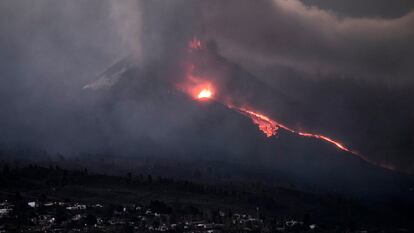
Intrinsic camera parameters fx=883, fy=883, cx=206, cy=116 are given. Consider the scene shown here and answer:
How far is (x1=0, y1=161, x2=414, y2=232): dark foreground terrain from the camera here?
12812cm

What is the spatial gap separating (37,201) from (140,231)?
2351 cm

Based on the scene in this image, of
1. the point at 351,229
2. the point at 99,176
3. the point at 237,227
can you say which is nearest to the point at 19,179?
the point at 99,176

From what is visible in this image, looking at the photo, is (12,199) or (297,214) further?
(297,214)

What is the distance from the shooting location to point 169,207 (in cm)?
14088

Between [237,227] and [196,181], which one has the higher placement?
[196,181]

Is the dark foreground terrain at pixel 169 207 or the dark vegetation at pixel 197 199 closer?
the dark foreground terrain at pixel 169 207

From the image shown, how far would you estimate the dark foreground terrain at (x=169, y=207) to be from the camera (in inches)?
5044

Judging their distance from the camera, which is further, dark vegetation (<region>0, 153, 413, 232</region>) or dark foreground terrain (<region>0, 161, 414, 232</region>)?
dark vegetation (<region>0, 153, 413, 232</region>)

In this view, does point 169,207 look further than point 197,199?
No

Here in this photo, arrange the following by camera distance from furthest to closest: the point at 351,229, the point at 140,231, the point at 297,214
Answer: the point at 297,214, the point at 351,229, the point at 140,231

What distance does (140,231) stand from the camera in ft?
406

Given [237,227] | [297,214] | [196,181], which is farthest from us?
[196,181]

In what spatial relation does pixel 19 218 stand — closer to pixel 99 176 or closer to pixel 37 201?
pixel 37 201

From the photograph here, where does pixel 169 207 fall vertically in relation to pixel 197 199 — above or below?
below
